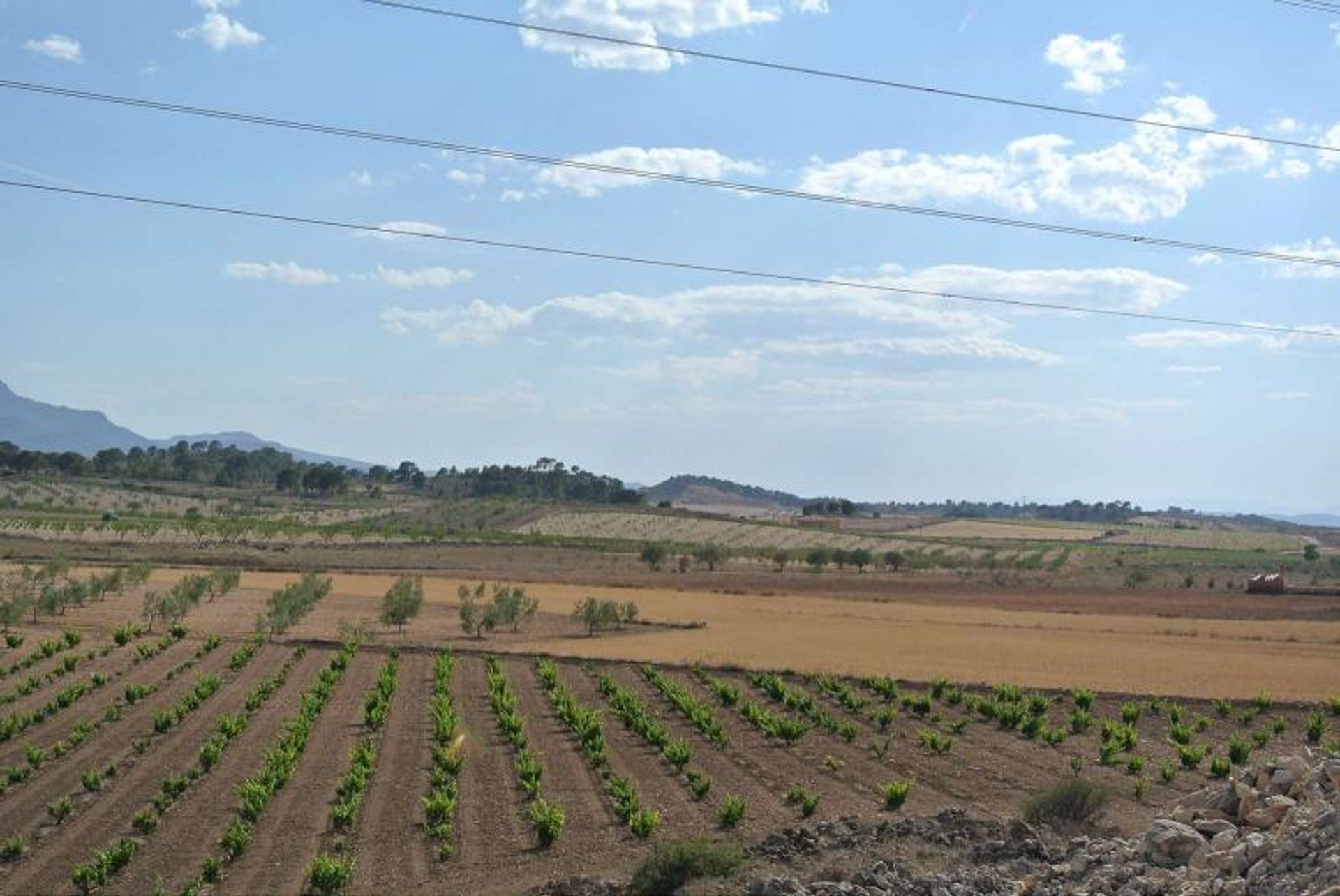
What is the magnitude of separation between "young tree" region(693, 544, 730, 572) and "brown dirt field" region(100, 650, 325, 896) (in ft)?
258

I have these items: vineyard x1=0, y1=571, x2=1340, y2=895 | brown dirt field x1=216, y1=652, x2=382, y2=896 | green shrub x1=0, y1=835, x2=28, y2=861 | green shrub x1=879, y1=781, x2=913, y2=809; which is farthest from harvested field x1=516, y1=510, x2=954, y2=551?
green shrub x1=0, y1=835, x2=28, y2=861

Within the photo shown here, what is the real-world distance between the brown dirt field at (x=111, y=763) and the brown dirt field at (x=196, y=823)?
922 mm

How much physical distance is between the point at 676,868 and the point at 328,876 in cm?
431

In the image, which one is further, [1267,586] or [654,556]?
[654,556]

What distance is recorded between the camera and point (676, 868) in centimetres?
1636

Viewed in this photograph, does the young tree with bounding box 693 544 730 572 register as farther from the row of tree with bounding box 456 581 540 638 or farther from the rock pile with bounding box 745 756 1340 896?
the rock pile with bounding box 745 756 1340 896

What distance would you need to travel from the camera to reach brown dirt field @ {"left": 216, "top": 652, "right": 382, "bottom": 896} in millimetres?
17203

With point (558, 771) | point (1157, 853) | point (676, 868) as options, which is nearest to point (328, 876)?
point (676, 868)

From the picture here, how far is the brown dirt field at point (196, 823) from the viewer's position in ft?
56.7

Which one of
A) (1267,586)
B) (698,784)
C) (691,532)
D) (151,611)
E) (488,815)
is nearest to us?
(488,815)

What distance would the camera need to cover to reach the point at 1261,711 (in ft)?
115

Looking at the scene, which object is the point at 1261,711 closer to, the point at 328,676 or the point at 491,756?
the point at 491,756

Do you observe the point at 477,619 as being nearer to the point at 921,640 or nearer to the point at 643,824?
the point at 921,640

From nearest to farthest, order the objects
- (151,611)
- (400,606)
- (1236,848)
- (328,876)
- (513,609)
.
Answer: (1236,848)
(328,876)
(151,611)
(400,606)
(513,609)
